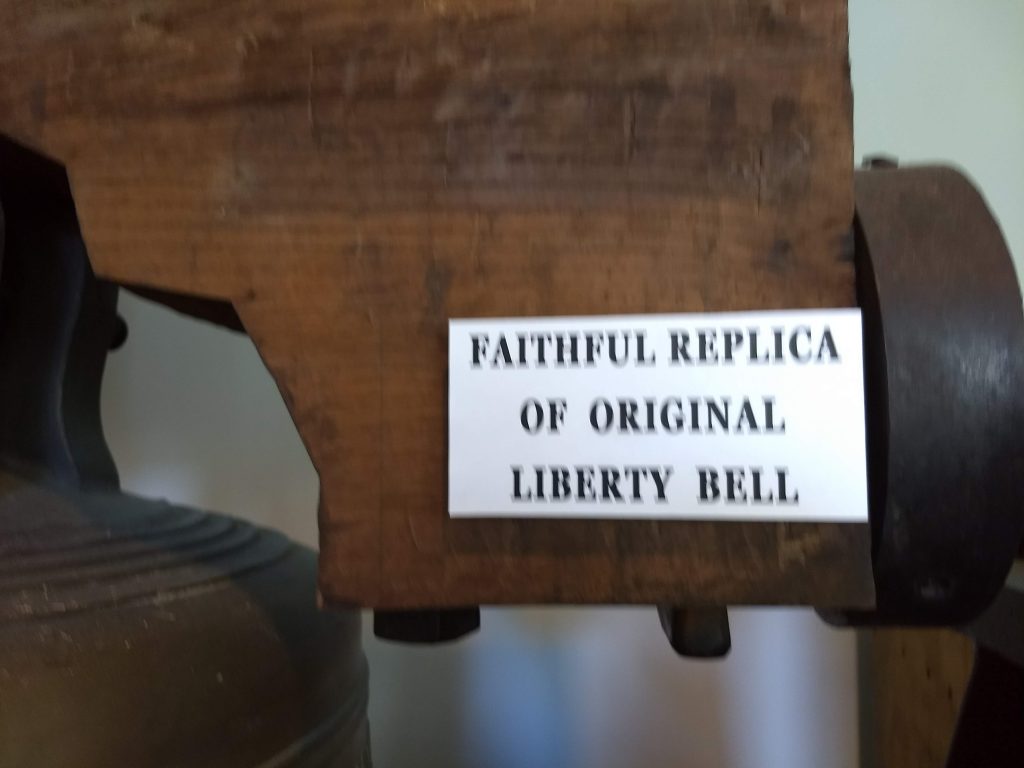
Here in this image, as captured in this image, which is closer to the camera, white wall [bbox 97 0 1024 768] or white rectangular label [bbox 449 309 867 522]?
white rectangular label [bbox 449 309 867 522]

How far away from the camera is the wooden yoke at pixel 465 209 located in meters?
0.38

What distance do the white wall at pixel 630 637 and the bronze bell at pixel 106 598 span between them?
16.2 inches

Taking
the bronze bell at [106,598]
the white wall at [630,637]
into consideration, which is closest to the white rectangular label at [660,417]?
the bronze bell at [106,598]

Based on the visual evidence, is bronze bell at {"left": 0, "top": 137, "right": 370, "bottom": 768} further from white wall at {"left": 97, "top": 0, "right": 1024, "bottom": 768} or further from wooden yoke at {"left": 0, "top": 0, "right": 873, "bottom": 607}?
white wall at {"left": 97, "top": 0, "right": 1024, "bottom": 768}

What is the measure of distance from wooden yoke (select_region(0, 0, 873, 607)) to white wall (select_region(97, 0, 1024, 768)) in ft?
2.07

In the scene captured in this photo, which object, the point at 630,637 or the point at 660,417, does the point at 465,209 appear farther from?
the point at 630,637

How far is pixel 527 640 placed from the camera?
986mm

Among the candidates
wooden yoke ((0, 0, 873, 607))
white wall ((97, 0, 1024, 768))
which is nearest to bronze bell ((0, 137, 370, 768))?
wooden yoke ((0, 0, 873, 607))

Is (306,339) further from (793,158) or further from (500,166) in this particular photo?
(793,158)

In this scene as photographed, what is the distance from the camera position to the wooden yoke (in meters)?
0.38

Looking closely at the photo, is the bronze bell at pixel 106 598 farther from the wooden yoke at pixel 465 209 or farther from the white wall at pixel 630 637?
the white wall at pixel 630 637

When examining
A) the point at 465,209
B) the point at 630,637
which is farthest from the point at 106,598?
the point at 630,637

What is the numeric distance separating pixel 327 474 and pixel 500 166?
17 cm

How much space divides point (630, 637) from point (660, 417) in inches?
26.1
